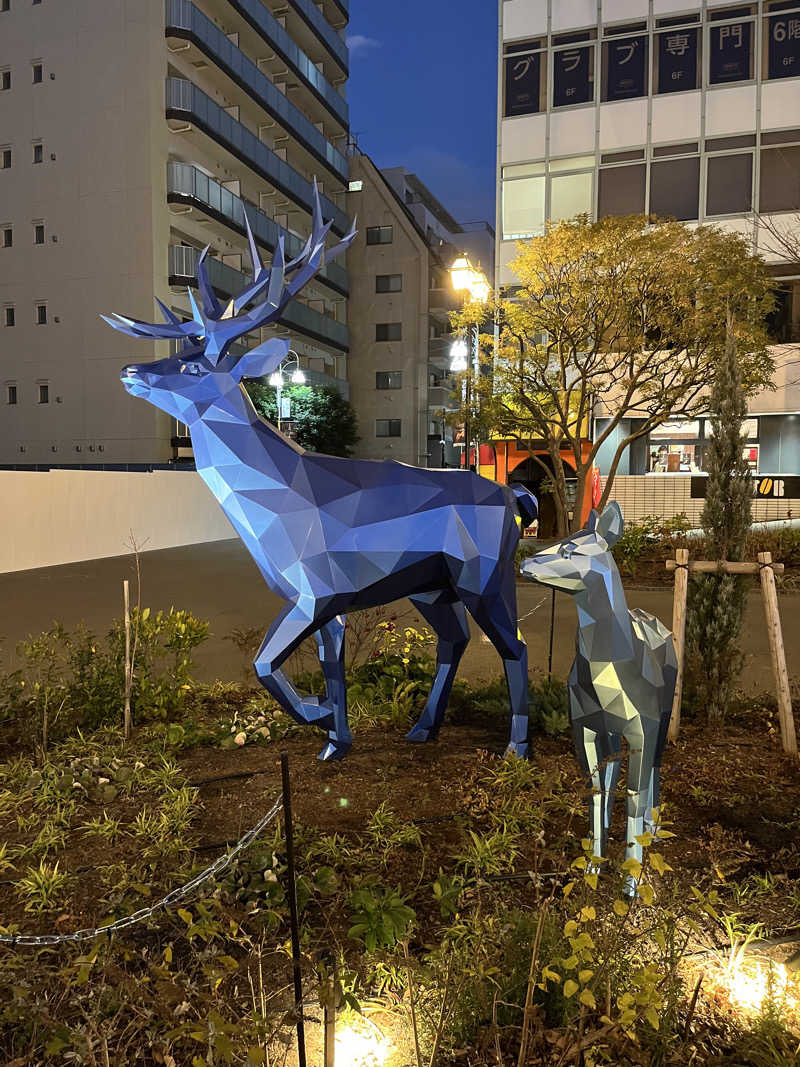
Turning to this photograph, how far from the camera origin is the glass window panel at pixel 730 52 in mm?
20734

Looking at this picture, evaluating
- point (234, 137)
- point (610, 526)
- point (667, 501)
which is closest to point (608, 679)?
point (610, 526)

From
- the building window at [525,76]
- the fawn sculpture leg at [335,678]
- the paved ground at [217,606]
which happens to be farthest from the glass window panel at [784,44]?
the fawn sculpture leg at [335,678]

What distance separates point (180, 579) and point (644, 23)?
71.0 feet

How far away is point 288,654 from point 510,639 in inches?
49.5

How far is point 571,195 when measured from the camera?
73.5ft

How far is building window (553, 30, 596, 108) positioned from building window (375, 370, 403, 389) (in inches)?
628

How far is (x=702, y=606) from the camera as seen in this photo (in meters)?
5.04

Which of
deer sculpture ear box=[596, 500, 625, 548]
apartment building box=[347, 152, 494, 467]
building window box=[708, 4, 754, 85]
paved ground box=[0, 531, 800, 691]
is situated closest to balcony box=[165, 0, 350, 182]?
apartment building box=[347, 152, 494, 467]

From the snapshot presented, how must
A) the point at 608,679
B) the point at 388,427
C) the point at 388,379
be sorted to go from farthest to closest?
the point at 388,379, the point at 388,427, the point at 608,679

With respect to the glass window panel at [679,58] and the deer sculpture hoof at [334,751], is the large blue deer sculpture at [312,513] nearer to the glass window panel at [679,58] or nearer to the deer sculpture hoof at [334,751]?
the deer sculpture hoof at [334,751]

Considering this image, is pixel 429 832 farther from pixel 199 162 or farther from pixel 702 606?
pixel 199 162

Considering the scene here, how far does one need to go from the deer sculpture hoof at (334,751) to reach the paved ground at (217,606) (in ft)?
5.88

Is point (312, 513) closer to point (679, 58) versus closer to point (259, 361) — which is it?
point (259, 361)

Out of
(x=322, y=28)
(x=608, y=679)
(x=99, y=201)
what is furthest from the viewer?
(x=322, y=28)
